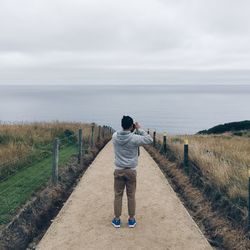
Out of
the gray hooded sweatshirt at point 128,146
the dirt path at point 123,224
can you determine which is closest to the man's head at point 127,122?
the gray hooded sweatshirt at point 128,146

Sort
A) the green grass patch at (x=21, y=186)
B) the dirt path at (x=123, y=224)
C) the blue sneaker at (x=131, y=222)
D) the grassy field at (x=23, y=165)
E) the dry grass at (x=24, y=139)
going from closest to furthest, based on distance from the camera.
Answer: the dirt path at (x=123, y=224) → the blue sneaker at (x=131, y=222) → the green grass patch at (x=21, y=186) → the grassy field at (x=23, y=165) → the dry grass at (x=24, y=139)

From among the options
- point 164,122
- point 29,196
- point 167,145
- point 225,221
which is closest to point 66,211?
point 29,196

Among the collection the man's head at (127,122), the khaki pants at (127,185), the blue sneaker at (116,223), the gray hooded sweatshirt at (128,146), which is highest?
the man's head at (127,122)

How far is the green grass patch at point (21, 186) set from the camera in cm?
810

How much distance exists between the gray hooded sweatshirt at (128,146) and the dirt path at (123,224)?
1.26 meters

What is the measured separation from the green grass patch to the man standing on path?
7.35ft

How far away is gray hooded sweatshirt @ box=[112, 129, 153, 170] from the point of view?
7262 mm

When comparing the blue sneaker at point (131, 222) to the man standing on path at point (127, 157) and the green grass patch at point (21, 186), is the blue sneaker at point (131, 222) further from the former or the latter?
the green grass patch at point (21, 186)

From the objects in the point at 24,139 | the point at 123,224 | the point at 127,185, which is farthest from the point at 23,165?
the point at 127,185

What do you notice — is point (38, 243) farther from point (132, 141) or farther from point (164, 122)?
point (164, 122)

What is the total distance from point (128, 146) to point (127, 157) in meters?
0.22

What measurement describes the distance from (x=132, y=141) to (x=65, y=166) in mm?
6424

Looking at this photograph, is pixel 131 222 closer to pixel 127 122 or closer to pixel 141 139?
pixel 141 139

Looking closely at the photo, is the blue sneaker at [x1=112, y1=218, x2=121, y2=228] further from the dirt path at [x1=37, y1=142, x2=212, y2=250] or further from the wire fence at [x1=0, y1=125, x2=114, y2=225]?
the wire fence at [x1=0, y1=125, x2=114, y2=225]
